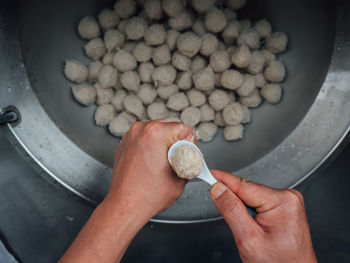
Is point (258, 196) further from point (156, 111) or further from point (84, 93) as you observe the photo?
point (84, 93)

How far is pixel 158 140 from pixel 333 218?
58 cm

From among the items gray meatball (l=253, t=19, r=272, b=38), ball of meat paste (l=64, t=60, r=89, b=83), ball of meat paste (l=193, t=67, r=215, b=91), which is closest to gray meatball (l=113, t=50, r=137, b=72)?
ball of meat paste (l=64, t=60, r=89, b=83)

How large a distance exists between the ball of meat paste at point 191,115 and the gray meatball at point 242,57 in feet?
0.63

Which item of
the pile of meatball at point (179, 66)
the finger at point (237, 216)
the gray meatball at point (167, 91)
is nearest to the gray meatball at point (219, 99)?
the pile of meatball at point (179, 66)

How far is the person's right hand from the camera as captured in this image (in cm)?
Answer: 63

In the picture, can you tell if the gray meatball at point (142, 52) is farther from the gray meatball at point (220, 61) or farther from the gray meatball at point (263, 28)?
the gray meatball at point (263, 28)

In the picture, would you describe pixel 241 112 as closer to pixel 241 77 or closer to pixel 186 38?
pixel 241 77

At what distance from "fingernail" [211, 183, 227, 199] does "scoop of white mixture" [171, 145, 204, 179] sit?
0.06 m

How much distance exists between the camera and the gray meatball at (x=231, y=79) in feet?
3.26

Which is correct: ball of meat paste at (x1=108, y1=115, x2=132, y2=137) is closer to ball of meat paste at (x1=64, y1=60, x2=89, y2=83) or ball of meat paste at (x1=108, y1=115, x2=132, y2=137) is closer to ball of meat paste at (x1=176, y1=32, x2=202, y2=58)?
ball of meat paste at (x1=64, y1=60, x2=89, y2=83)

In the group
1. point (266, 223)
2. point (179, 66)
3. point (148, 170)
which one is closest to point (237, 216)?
point (266, 223)

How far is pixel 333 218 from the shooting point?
0.91 m

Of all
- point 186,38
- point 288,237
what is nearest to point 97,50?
point 186,38

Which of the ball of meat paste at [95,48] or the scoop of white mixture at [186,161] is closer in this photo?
the scoop of white mixture at [186,161]
